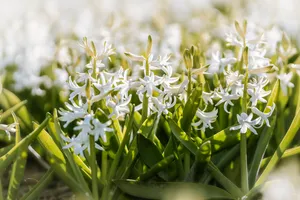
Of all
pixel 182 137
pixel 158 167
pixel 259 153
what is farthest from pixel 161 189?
pixel 259 153

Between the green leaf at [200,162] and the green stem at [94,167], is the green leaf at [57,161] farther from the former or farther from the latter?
the green leaf at [200,162]

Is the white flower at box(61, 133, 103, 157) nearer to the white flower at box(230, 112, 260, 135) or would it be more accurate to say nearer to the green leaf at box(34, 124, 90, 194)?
the green leaf at box(34, 124, 90, 194)

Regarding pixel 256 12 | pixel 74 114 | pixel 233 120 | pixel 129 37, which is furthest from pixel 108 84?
pixel 256 12

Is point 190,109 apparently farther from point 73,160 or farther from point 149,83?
point 73,160

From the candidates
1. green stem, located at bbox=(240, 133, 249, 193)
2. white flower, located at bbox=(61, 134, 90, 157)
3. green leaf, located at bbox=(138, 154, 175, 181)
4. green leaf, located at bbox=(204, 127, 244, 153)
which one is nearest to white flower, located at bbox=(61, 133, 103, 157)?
white flower, located at bbox=(61, 134, 90, 157)

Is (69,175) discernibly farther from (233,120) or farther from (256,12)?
(256,12)

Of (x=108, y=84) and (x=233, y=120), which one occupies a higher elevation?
(x=108, y=84)

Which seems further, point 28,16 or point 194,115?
point 28,16
